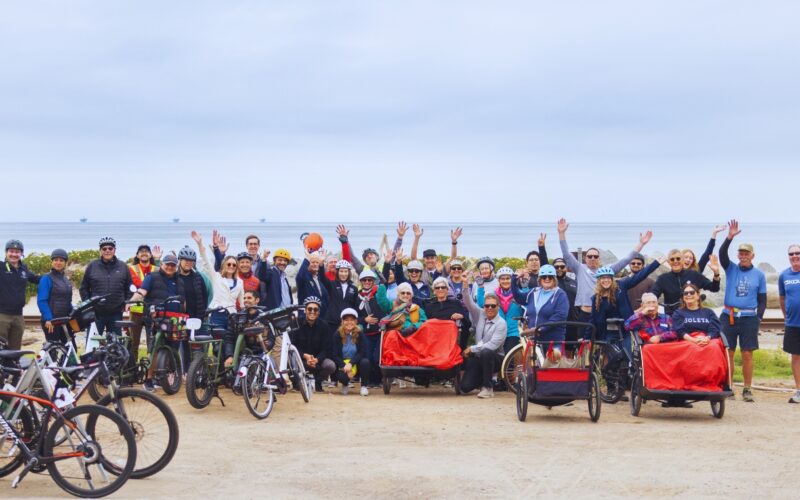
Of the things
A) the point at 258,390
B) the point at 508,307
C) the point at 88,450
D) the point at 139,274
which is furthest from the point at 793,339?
the point at 88,450

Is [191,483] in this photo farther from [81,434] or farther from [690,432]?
[690,432]

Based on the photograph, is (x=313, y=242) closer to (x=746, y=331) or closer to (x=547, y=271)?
(x=547, y=271)

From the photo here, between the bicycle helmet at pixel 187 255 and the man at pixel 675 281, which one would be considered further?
the bicycle helmet at pixel 187 255

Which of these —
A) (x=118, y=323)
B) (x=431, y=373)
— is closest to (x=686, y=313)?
(x=431, y=373)

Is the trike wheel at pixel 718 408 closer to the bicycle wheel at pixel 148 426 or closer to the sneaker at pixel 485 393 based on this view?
the sneaker at pixel 485 393

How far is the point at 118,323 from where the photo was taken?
11.6 metres

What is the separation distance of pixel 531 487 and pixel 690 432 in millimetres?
3061

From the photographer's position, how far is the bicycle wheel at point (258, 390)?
36.7 ft

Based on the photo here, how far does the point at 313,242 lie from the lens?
46.6 feet

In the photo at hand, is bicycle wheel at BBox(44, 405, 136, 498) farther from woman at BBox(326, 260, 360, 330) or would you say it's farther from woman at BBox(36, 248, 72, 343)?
woman at BBox(326, 260, 360, 330)

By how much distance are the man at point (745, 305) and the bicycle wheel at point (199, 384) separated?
6.23 m

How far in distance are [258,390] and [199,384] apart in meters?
0.74

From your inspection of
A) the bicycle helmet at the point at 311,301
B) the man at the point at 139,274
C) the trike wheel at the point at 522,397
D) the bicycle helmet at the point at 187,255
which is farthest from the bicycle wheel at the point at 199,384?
the trike wheel at the point at 522,397

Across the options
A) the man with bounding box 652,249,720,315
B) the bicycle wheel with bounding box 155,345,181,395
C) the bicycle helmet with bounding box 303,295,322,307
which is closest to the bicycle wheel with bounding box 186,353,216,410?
the bicycle wheel with bounding box 155,345,181,395
